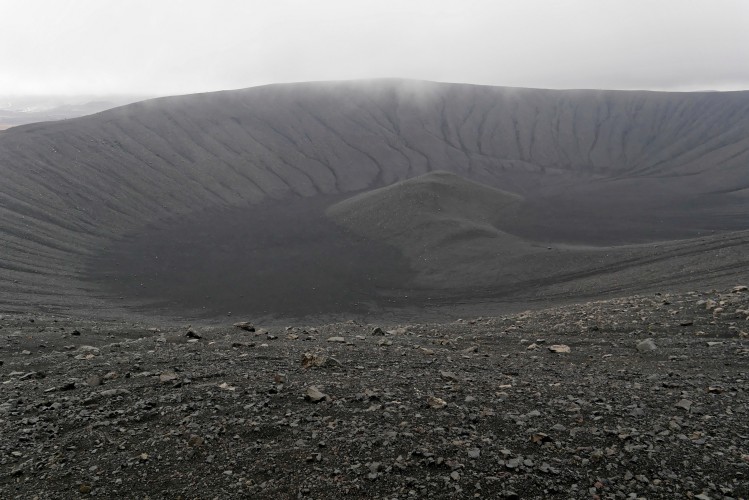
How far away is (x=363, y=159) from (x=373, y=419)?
67.7 meters

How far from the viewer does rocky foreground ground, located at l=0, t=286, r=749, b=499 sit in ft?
15.1

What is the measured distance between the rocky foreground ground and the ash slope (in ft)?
65.3

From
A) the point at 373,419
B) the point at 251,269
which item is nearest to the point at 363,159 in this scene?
the point at 251,269

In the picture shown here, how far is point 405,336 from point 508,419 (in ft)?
17.0

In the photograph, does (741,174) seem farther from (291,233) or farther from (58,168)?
(58,168)

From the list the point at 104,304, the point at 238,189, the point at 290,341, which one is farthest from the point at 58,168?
the point at 290,341

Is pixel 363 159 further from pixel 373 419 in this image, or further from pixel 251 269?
pixel 373 419

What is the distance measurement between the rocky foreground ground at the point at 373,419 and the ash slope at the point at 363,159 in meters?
19.9

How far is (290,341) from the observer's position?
970cm

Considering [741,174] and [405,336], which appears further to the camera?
[741,174]

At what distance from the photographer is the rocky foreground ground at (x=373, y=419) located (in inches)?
181

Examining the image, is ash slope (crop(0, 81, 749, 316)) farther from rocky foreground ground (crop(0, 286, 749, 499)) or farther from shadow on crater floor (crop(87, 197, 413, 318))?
rocky foreground ground (crop(0, 286, 749, 499))

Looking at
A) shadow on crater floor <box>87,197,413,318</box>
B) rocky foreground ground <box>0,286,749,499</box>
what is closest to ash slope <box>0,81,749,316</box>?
shadow on crater floor <box>87,197,413,318</box>

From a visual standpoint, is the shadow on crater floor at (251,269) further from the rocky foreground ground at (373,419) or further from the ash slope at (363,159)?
the rocky foreground ground at (373,419)
